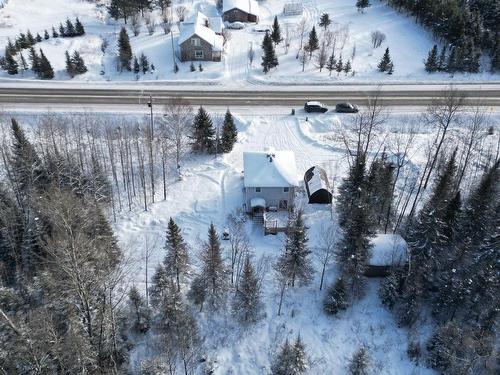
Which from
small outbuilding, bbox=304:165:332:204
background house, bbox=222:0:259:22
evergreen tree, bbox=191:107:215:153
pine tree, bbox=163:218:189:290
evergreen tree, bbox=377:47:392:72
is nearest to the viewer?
pine tree, bbox=163:218:189:290

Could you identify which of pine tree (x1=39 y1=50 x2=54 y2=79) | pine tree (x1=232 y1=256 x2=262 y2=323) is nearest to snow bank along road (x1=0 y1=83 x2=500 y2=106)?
pine tree (x1=39 y1=50 x2=54 y2=79)

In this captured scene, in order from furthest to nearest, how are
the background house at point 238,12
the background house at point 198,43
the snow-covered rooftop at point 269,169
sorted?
1. the background house at point 238,12
2. the background house at point 198,43
3. the snow-covered rooftop at point 269,169

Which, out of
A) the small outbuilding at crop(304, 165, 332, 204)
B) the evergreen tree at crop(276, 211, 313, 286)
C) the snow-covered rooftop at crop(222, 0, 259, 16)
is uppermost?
the snow-covered rooftop at crop(222, 0, 259, 16)

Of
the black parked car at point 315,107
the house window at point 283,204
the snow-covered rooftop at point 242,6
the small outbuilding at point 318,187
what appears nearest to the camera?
the small outbuilding at point 318,187

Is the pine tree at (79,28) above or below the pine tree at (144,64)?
above

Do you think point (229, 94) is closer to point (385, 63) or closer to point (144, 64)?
point (144, 64)

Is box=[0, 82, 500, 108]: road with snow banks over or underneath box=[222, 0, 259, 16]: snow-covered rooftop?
underneath

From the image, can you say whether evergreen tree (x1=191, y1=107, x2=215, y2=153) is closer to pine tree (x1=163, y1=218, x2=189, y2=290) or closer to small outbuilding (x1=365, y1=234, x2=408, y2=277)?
pine tree (x1=163, y1=218, x2=189, y2=290)

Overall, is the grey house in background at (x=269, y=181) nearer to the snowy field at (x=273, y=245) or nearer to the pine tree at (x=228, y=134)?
the snowy field at (x=273, y=245)

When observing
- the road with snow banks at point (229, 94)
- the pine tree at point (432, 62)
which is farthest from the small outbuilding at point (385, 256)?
the pine tree at point (432, 62)
